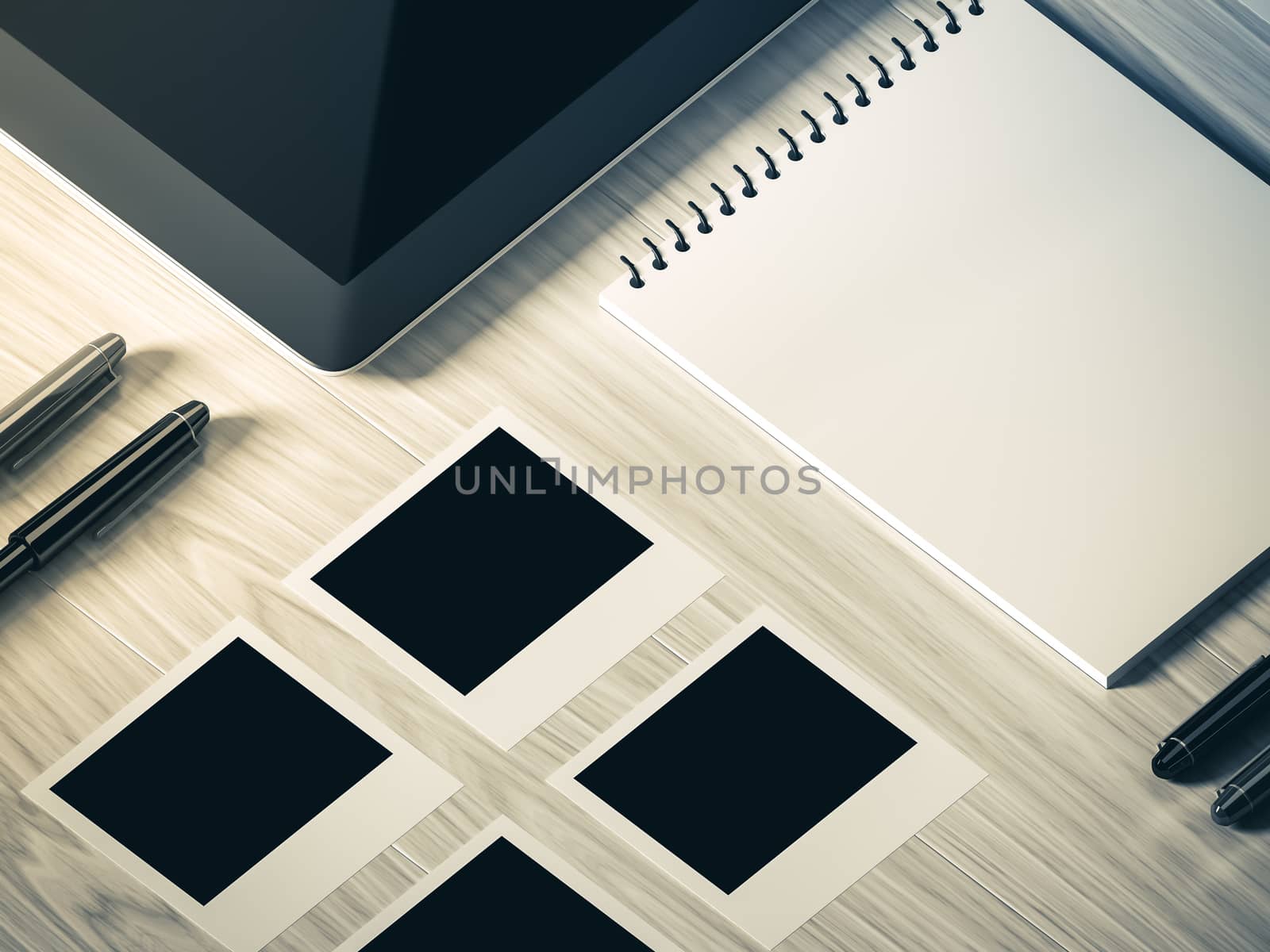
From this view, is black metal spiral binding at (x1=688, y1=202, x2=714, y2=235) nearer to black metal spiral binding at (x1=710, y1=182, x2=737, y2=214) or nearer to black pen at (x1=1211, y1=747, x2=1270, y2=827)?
black metal spiral binding at (x1=710, y1=182, x2=737, y2=214)

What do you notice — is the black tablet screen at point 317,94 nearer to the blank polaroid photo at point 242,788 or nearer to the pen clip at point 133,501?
the pen clip at point 133,501

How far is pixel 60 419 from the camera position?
1123mm

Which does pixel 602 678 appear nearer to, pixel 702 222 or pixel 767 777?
pixel 767 777

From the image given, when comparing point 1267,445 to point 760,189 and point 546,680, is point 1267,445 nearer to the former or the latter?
point 760,189

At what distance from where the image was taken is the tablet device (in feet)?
3.51

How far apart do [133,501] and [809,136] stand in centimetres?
52

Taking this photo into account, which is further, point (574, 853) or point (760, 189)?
point (760, 189)

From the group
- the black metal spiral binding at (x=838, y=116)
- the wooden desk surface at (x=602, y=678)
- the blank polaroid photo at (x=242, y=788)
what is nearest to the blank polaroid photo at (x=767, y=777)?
the wooden desk surface at (x=602, y=678)

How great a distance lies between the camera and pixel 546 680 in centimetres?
111

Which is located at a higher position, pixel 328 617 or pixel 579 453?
pixel 579 453

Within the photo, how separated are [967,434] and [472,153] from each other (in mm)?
370

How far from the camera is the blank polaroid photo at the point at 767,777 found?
3.59 ft

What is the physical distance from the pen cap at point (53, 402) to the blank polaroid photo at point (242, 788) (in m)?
0.17

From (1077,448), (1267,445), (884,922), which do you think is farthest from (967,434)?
(884,922)
